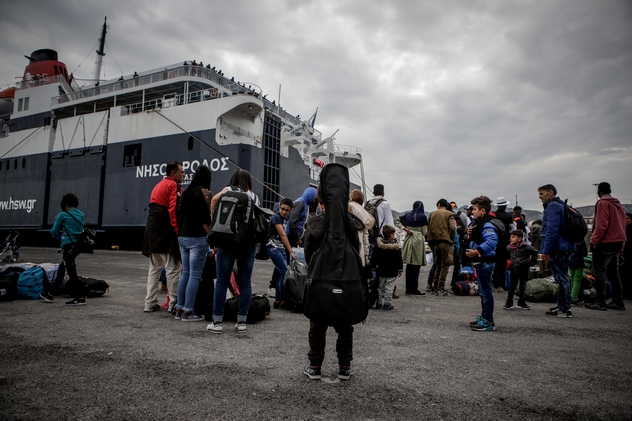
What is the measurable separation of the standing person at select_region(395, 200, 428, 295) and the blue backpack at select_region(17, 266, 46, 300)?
5517 mm

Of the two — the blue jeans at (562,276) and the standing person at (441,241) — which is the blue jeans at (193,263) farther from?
the blue jeans at (562,276)

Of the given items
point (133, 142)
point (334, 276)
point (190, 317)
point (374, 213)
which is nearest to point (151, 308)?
point (190, 317)

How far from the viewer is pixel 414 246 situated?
6578 mm

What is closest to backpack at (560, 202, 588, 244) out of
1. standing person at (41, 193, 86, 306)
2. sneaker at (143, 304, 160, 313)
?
sneaker at (143, 304, 160, 313)

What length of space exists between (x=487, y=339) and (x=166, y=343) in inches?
113

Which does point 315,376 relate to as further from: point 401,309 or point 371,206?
point 371,206

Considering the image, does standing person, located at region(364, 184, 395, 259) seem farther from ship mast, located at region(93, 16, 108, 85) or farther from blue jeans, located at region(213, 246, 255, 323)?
ship mast, located at region(93, 16, 108, 85)

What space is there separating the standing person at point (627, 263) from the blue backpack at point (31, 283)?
29.9 feet

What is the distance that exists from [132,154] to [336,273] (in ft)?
55.6

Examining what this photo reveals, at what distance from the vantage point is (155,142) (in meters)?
15.9

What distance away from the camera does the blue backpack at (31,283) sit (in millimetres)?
4945

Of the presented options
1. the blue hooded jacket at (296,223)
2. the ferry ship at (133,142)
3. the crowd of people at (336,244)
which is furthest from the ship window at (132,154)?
the blue hooded jacket at (296,223)

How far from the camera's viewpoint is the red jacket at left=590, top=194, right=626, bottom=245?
515 cm

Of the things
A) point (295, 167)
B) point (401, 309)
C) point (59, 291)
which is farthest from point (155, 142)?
point (401, 309)
